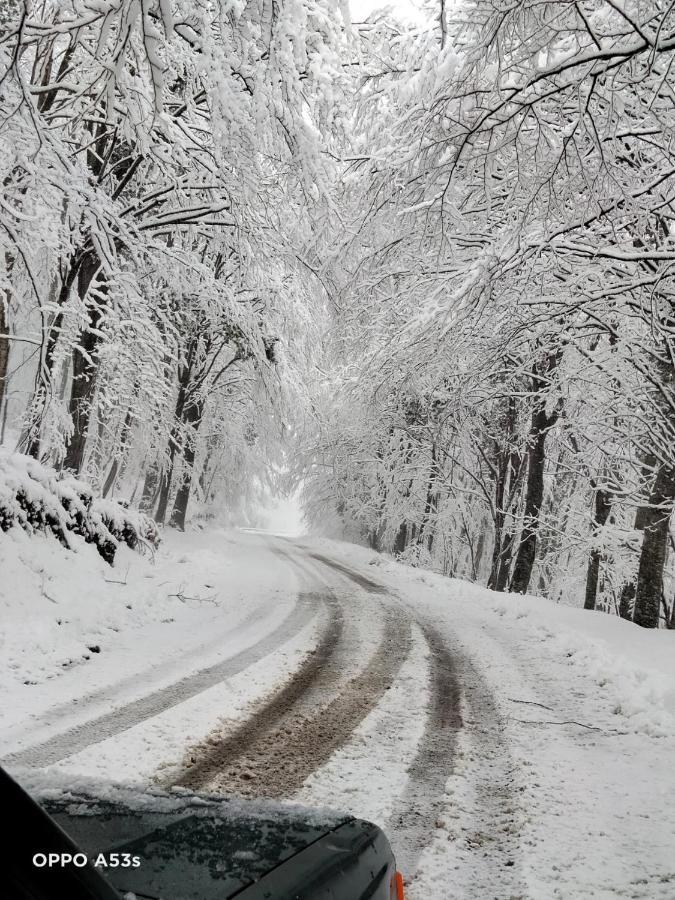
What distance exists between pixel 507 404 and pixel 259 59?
1652 centimetres

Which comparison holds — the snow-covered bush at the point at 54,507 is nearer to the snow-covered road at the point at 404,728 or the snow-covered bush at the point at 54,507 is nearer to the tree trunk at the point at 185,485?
the snow-covered road at the point at 404,728

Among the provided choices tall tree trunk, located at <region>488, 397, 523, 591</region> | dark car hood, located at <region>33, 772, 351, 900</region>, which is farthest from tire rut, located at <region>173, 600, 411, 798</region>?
tall tree trunk, located at <region>488, 397, 523, 591</region>

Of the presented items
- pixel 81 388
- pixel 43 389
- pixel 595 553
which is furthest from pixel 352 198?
pixel 595 553

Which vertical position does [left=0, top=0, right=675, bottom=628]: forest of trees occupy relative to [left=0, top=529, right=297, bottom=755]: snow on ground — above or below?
above

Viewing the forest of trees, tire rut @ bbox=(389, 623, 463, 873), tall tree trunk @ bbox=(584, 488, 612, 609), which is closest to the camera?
tire rut @ bbox=(389, 623, 463, 873)

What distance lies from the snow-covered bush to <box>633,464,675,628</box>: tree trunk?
9.91m

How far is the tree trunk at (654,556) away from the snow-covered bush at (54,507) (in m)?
9.91

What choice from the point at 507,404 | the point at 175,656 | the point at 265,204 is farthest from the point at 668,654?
the point at 507,404

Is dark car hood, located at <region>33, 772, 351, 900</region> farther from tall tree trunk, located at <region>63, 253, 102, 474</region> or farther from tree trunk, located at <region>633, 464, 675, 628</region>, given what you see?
tree trunk, located at <region>633, 464, 675, 628</region>

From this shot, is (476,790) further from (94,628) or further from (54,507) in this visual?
(54,507)

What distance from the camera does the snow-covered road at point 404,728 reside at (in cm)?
351

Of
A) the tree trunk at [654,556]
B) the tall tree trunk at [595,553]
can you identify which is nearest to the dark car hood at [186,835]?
the tree trunk at [654,556]

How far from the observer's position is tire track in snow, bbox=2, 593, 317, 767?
156 inches

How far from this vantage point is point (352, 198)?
7.25 meters
